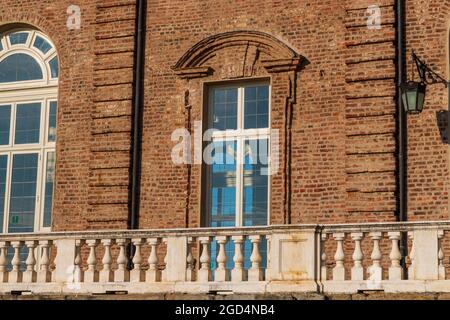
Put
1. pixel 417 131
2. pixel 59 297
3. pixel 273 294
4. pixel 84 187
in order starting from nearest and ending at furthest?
pixel 273 294, pixel 59 297, pixel 417 131, pixel 84 187

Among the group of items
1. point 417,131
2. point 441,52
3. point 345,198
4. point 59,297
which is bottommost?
point 59,297

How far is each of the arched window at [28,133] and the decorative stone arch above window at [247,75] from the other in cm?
285

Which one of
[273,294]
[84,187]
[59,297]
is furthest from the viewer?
[84,187]

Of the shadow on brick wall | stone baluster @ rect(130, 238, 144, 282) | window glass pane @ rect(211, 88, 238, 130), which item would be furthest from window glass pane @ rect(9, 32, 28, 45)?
the shadow on brick wall

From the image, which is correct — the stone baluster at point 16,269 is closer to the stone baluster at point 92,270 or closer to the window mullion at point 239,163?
the stone baluster at point 92,270

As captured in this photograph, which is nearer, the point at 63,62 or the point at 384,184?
the point at 384,184

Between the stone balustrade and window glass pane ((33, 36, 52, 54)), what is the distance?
15.6ft

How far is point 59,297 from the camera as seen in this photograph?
603 inches

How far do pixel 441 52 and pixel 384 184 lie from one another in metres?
2.37

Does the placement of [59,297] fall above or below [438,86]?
below

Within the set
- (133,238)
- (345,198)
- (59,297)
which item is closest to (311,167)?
(345,198)

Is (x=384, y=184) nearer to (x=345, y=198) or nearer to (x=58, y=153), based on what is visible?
(x=345, y=198)

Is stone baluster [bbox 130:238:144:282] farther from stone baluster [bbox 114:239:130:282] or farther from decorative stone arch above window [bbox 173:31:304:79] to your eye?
decorative stone arch above window [bbox 173:31:304:79]

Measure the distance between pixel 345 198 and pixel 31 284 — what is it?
5194 mm
